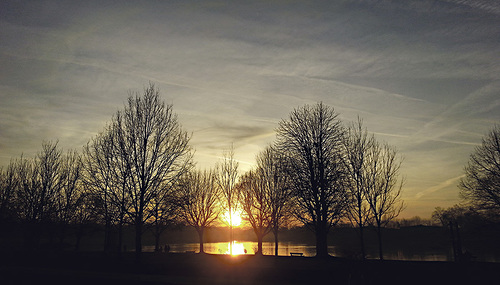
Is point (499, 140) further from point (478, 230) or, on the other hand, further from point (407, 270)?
point (407, 270)

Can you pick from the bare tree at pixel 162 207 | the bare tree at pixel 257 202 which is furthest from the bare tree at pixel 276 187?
the bare tree at pixel 162 207

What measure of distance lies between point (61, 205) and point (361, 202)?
31.3m

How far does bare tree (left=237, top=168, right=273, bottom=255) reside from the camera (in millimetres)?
33031

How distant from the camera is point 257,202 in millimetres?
34812

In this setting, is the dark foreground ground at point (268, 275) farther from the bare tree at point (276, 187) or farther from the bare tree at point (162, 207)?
the bare tree at point (276, 187)

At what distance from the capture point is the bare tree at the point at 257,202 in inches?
1300

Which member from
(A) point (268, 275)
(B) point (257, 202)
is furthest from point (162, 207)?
(A) point (268, 275)

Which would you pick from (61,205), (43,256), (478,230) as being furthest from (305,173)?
(61,205)

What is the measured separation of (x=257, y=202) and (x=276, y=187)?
142 inches

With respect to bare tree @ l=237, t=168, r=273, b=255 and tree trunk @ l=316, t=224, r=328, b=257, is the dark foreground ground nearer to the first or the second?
tree trunk @ l=316, t=224, r=328, b=257

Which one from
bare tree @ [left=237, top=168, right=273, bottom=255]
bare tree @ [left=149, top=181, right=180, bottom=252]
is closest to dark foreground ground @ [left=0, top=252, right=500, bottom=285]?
bare tree @ [left=149, top=181, right=180, bottom=252]

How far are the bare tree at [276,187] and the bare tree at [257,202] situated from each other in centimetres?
29

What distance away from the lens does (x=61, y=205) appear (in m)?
33.7

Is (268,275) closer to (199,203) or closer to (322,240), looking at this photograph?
(322,240)
